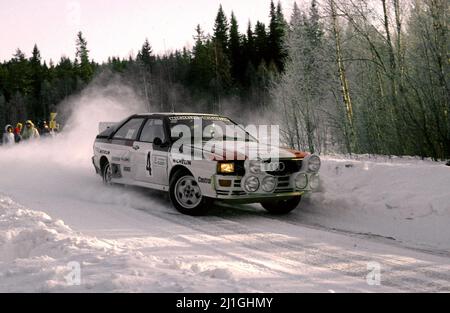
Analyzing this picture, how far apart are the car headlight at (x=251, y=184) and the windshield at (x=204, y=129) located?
4.32 feet

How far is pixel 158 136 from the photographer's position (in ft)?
26.5

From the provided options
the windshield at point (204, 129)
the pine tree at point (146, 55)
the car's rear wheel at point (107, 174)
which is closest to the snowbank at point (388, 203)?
the windshield at point (204, 129)

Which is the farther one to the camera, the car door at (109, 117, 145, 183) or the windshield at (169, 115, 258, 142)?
the car door at (109, 117, 145, 183)

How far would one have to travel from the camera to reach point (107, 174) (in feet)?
30.9

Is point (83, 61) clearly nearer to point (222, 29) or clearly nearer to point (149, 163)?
point (222, 29)

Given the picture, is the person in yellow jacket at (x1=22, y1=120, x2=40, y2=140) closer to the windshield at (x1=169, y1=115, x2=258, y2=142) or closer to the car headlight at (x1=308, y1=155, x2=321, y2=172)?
the windshield at (x1=169, y1=115, x2=258, y2=142)

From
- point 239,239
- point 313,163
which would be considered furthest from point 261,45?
point 239,239

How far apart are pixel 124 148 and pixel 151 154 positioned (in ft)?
3.28

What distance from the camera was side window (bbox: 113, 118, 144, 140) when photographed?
8692 millimetres

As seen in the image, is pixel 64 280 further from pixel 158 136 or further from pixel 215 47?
pixel 215 47

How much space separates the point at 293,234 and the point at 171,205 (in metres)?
2.55

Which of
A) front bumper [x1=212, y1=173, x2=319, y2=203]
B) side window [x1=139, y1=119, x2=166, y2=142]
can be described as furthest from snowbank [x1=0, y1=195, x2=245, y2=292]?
side window [x1=139, y1=119, x2=166, y2=142]

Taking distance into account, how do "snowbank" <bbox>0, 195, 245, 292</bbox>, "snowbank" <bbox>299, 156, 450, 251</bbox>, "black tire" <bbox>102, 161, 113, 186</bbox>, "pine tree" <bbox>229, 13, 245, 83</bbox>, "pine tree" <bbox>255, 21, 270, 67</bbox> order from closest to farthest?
"snowbank" <bbox>0, 195, 245, 292</bbox> < "snowbank" <bbox>299, 156, 450, 251</bbox> < "black tire" <bbox>102, 161, 113, 186</bbox> < "pine tree" <bbox>255, 21, 270, 67</bbox> < "pine tree" <bbox>229, 13, 245, 83</bbox>
